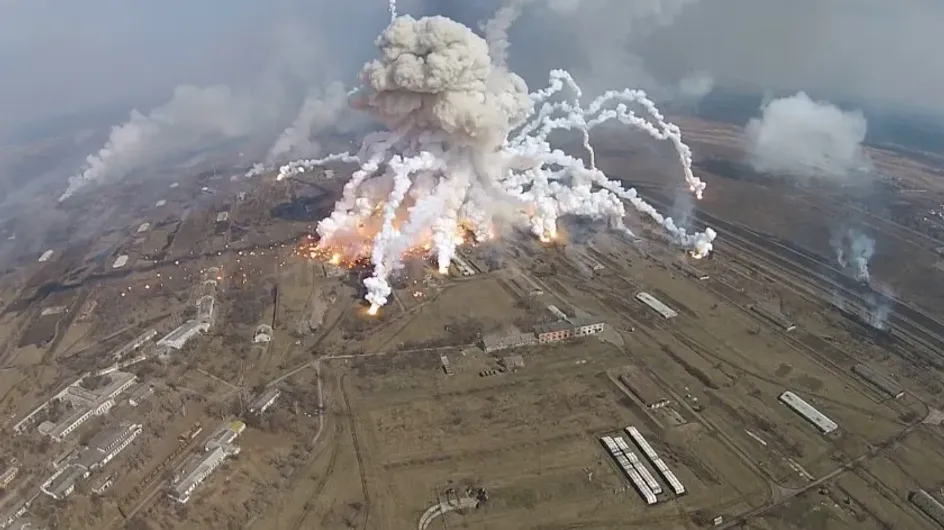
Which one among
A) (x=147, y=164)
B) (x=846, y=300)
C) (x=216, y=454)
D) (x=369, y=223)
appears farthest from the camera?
(x=147, y=164)

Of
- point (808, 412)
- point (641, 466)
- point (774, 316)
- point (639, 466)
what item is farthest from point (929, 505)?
point (774, 316)


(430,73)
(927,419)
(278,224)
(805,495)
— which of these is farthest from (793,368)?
(278,224)

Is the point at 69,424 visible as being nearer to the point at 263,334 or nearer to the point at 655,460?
the point at 263,334

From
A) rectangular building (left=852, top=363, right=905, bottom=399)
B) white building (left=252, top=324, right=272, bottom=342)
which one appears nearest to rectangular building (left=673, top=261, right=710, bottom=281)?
rectangular building (left=852, top=363, right=905, bottom=399)

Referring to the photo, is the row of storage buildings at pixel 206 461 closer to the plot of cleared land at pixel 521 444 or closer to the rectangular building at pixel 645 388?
the plot of cleared land at pixel 521 444

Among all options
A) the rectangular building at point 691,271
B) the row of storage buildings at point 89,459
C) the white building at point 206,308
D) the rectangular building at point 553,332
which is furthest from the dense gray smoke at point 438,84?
the row of storage buildings at point 89,459

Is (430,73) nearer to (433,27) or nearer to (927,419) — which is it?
(433,27)
